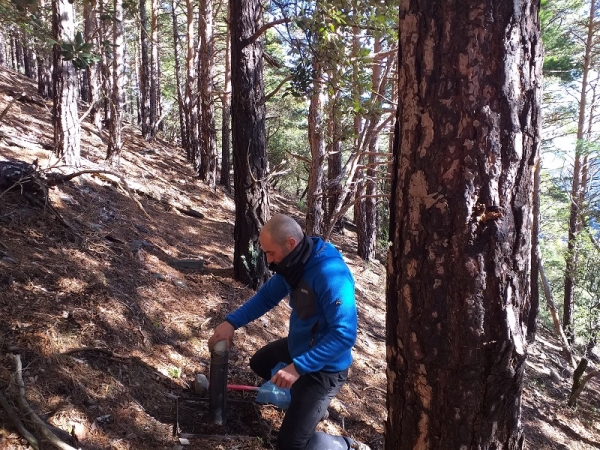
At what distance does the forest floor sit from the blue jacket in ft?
2.62

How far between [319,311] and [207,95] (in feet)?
34.2

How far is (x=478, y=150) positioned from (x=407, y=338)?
30.3 inches

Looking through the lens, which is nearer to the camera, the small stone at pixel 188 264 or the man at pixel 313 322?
the man at pixel 313 322

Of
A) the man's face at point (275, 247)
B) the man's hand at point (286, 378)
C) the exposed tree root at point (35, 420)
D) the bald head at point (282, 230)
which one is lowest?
the exposed tree root at point (35, 420)

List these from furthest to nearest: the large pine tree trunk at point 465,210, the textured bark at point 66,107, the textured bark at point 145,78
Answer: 1. the textured bark at point 145,78
2. the textured bark at point 66,107
3. the large pine tree trunk at point 465,210

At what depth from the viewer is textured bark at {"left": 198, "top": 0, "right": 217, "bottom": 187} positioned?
12.6m

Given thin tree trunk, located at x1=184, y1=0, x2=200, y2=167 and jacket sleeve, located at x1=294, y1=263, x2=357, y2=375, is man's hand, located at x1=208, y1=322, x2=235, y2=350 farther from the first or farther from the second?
thin tree trunk, located at x1=184, y1=0, x2=200, y2=167

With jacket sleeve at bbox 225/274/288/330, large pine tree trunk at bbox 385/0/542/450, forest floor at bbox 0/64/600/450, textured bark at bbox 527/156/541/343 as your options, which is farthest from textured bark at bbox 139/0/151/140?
large pine tree trunk at bbox 385/0/542/450

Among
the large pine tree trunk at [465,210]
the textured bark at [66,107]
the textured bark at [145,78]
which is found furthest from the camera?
the textured bark at [145,78]

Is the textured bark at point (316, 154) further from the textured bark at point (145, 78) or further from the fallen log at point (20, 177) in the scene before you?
the textured bark at point (145, 78)

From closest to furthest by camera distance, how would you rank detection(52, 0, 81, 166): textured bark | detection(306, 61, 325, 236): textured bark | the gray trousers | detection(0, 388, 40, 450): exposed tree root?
1. detection(0, 388, 40, 450): exposed tree root
2. the gray trousers
3. detection(52, 0, 81, 166): textured bark
4. detection(306, 61, 325, 236): textured bark

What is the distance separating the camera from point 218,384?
3.32 m

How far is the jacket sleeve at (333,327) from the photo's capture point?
111 inches

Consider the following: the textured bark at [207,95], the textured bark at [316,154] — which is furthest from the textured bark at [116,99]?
the textured bark at [316,154]
